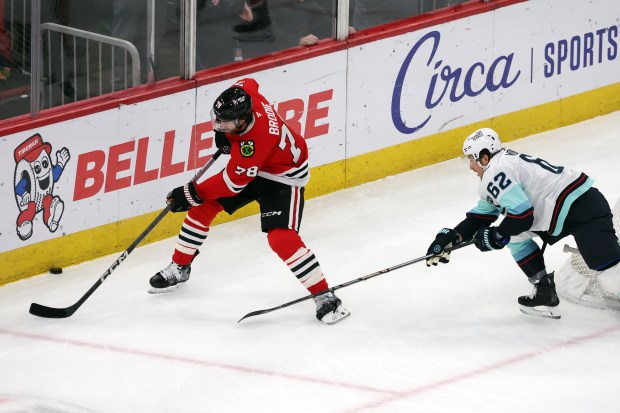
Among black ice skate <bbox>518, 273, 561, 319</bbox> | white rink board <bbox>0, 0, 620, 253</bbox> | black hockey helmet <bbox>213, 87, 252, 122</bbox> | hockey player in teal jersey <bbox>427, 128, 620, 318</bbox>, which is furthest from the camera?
white rink board <bbox>0, 0, 620, 253</bbox>

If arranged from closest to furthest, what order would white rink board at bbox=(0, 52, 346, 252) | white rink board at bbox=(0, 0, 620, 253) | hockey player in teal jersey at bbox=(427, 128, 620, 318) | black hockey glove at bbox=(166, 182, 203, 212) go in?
1. hockey player in teal jersey at bbox=(427, 128, 620, 318)
2. black hockey glove at bbox=(166, 182, 203, 212)
3. white rink board at bbox=(0, 52, 346, 252)
4. white rink board at bbox=(0, 0, 620, 253)

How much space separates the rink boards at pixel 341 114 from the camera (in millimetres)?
Result: 6715

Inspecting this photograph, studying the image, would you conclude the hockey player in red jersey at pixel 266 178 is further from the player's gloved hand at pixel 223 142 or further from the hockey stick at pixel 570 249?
the hockey stick at pixel 570 249

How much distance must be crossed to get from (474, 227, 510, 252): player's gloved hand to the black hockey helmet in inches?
44.1

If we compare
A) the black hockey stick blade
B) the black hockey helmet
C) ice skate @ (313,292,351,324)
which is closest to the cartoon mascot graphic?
the black hockey stick blade

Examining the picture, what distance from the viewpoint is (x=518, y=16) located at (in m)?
8.44

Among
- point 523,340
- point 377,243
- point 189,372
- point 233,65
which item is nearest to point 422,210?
point 377,243

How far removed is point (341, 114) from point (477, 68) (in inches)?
40.8

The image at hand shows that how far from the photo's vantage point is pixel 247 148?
5.95 metres

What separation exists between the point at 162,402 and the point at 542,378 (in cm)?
149

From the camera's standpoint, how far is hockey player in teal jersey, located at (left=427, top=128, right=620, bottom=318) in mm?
5723

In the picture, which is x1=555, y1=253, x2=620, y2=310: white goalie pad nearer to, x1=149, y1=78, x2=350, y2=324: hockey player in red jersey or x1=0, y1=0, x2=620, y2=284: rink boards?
x1=149, y1=78, x2=350, y2=324: hockey player in red jersey

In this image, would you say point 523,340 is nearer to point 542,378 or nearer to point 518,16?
point 542,378

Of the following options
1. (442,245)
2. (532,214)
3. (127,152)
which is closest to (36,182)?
(127,152)
